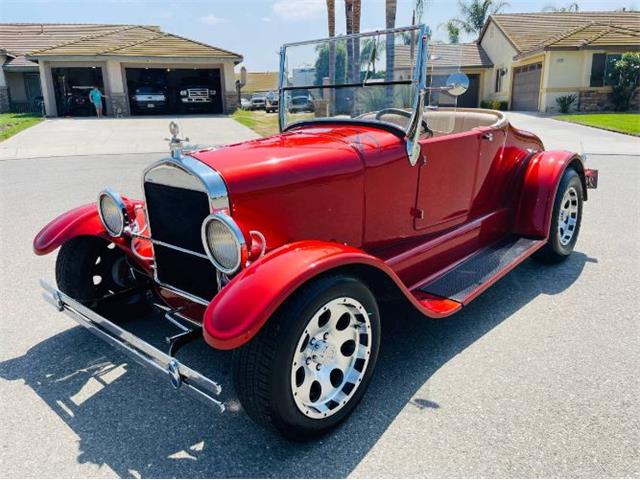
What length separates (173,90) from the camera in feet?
93.6

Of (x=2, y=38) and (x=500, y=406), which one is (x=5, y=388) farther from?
(x=2, y=38)

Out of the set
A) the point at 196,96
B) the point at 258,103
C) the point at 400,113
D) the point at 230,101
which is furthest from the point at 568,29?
the point at 400,113

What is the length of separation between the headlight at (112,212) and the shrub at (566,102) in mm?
24095

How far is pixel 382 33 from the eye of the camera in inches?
134

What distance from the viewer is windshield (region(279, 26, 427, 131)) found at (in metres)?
3.23

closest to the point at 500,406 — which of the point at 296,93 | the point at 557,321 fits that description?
the point at 557,321

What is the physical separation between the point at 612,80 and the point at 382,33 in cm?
2386

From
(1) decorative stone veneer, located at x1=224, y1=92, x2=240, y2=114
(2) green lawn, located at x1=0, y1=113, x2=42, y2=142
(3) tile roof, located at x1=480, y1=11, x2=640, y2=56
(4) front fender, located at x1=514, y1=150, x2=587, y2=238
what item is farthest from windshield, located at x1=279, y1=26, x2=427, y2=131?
(1) decorative stone veneer, located at x1=224, y1=92, x2=240, y2=114

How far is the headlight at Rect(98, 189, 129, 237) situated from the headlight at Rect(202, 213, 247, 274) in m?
0.92

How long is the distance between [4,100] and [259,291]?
104 ft

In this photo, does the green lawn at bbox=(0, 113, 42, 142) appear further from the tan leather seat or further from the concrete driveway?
the tan leather seat

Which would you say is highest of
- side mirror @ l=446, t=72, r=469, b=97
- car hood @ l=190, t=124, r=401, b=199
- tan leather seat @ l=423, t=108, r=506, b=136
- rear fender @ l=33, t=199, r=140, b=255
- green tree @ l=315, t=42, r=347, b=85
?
green tree @ l=315, t=42, r=347, b=85

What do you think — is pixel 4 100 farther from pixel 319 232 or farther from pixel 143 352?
pixel 319 232

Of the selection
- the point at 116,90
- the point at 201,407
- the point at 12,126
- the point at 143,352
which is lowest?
the point at 201,407
